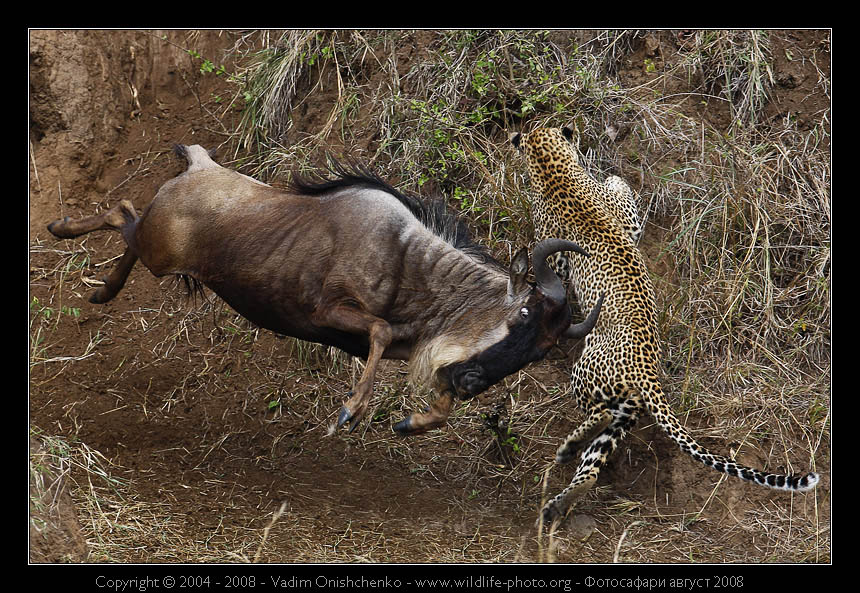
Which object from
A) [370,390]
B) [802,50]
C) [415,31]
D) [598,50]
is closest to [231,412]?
[370,390]

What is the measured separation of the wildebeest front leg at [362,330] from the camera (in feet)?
20.2

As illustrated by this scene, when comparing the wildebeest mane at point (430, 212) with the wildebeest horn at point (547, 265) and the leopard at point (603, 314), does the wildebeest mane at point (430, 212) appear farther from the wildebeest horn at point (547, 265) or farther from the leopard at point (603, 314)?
the leopard at point (603, 314)

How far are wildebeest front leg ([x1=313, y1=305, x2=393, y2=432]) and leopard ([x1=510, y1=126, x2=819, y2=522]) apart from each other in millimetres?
1614

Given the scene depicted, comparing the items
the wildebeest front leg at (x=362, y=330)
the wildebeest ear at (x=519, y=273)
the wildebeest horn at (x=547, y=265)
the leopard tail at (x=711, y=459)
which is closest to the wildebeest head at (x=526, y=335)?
the wildebeest horn at (x=547, y=265)

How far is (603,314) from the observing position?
747 centimetres

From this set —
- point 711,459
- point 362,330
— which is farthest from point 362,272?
point 711,459

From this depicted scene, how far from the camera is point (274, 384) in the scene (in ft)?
28.7

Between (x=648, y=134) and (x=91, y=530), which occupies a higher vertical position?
(x=648, y=134)

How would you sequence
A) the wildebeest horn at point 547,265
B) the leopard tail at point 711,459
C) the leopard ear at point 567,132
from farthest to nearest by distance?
the leopard ear at point 567,132
the wildebeest horn at point 547,265
the leopard tail at point 711,459

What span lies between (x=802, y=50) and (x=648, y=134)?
1.91m

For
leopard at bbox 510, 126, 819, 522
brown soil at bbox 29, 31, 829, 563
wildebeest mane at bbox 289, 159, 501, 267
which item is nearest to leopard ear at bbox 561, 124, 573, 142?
leopard at bbox 510, 126, 819, 522

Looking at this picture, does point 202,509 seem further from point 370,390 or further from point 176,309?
point 176,309

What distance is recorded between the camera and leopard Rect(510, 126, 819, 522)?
274 inches

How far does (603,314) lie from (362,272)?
1.99 meters
